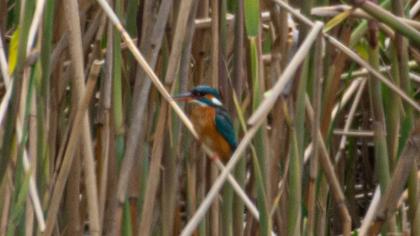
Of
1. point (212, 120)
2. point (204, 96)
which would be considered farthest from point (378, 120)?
point (212, 120)

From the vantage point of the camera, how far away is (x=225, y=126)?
261 cm

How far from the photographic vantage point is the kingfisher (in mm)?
2434

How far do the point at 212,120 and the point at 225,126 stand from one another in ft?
0.38

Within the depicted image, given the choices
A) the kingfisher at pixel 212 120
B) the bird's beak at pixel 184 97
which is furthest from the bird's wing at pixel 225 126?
the bird's beak at pixel 184 97

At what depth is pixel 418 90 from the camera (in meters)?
3.29

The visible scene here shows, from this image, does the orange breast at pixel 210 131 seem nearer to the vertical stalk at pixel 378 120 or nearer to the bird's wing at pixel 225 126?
the bird's wing at pixel 225 126

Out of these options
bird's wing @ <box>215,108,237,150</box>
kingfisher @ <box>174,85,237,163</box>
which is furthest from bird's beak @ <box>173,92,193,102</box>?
bird's wing @ <box>215,108,237,150</box>

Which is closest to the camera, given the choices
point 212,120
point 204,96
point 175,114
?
point 175,114

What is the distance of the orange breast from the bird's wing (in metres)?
0.01

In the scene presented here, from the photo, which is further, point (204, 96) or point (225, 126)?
point (225, 126)

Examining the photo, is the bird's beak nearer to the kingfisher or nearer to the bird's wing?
the kingfisher

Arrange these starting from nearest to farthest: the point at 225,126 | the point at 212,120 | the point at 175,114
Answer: the point at 175,114
the point at 225,126
the point at 212,120

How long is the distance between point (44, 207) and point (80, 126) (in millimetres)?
299

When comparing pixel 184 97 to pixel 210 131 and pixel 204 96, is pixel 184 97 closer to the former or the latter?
pixel 204 96
